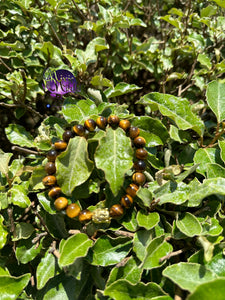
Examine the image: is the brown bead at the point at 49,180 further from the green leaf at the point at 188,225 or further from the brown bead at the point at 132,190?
the green leaf at the point at 188,225

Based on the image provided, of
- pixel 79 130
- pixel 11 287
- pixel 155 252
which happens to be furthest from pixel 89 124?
pixel 11 287

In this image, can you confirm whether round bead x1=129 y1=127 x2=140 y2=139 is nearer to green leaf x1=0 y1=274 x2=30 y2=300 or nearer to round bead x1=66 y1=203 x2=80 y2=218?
round bead x1=66 y1=203 x2=80 y2=218

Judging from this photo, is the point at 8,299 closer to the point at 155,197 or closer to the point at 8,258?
the point at 8,258

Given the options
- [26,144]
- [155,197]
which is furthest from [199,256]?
[26,144]

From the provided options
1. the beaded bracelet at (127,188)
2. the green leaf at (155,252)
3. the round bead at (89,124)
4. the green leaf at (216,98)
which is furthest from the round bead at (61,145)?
the green leaf at (216,98)

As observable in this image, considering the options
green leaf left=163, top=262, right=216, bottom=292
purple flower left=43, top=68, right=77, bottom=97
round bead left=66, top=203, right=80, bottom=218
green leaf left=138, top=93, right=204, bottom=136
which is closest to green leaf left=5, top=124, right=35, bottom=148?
purple flower left=43, top=68, right=77, bottom=97
